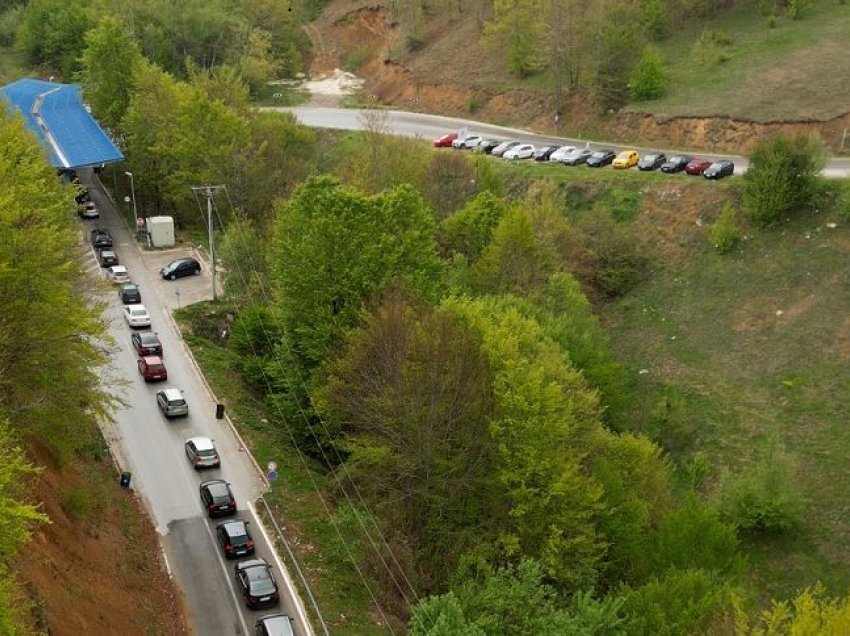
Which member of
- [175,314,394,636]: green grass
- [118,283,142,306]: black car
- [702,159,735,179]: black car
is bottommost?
[175,314,394,636]: green grass

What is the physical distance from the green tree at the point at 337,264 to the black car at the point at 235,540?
8.81 m

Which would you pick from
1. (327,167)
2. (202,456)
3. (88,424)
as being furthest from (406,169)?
(88,424)

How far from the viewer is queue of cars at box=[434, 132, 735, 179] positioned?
60562mm

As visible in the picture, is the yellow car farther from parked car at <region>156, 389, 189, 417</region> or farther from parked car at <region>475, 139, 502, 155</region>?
parked car at <region>156, 389, 189, 417</region>

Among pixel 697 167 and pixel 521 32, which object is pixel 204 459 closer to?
pixel 697 167

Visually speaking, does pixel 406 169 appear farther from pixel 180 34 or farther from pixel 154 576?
pixel 180 34

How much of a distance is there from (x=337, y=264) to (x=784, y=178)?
2853cm

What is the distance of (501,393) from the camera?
31.0m

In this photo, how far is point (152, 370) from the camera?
41062 mm

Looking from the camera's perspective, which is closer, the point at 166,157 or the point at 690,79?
the point at 166,157

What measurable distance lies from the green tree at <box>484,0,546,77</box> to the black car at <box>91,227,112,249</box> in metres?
39.3

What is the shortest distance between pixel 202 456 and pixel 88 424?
526cm

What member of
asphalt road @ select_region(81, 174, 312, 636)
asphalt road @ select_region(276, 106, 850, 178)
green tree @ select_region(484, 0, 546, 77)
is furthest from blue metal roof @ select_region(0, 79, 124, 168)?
green tree @ select_region(484, 0, 546, 77)

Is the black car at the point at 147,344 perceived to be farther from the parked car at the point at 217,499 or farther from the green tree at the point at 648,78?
the green tree at the point at 648,78
